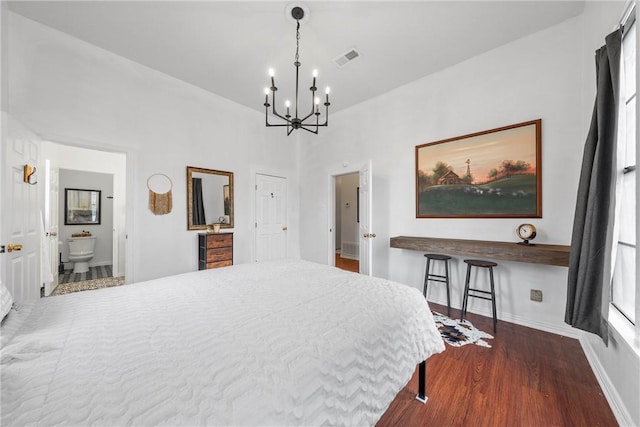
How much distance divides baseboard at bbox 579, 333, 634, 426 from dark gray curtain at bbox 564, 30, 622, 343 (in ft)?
0.99

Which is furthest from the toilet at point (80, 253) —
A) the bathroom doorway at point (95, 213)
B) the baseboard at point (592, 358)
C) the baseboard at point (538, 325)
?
the baseboard at point (538, 325)

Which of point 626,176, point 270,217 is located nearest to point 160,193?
point 270,217

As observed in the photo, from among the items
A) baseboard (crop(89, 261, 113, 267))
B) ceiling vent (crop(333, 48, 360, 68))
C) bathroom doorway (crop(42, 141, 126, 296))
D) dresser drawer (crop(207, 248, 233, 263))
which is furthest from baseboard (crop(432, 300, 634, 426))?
baseboard (crop(89, 261, 113, 267))

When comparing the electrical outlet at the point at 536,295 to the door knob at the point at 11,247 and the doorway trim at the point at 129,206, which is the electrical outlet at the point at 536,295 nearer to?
the doorway trim at the point at 129,206

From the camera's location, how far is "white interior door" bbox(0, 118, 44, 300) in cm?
187

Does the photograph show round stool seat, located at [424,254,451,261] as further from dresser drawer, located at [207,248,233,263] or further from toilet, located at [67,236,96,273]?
toilet, located at [67,236,96,273]

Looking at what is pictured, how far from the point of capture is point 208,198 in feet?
12.2

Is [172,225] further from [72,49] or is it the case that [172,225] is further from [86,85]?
[72,49]

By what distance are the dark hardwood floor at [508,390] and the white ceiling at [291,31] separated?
3048mm

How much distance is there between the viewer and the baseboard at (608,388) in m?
1.36

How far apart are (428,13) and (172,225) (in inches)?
149

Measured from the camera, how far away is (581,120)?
2.33 metres

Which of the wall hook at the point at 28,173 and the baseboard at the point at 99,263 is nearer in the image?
the wall hook at the point at 28,173

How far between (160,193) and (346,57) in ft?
9.53
